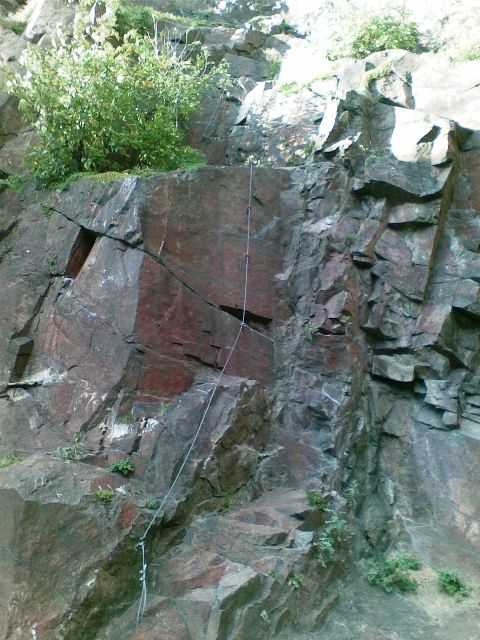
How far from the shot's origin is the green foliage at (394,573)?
7312mm

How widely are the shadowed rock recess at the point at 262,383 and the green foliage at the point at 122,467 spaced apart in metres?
0.11

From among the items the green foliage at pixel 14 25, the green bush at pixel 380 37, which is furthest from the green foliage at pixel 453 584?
the green foliage at pixel 14 25

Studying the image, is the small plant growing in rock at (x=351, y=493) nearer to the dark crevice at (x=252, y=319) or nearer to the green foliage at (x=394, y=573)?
the green foliage at (x=394, y=573)

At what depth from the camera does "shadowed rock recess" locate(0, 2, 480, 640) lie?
6.00 meters

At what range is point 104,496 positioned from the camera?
20.6ft

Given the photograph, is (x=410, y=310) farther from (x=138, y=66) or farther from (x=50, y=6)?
(x=50, y=6)

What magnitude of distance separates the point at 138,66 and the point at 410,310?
6.60 m

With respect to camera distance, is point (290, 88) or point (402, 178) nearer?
point (402, 178)

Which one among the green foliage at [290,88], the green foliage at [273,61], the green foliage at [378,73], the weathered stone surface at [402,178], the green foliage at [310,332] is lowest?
the green foliage at [310,332]

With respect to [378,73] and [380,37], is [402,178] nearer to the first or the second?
[378,73]

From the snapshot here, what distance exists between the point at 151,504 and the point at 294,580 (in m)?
1.89

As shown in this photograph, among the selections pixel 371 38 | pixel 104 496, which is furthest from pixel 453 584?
pixel 371 38

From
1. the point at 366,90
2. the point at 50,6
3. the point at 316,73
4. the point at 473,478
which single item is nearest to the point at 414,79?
the point at 366,90

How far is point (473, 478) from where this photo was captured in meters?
7.93
